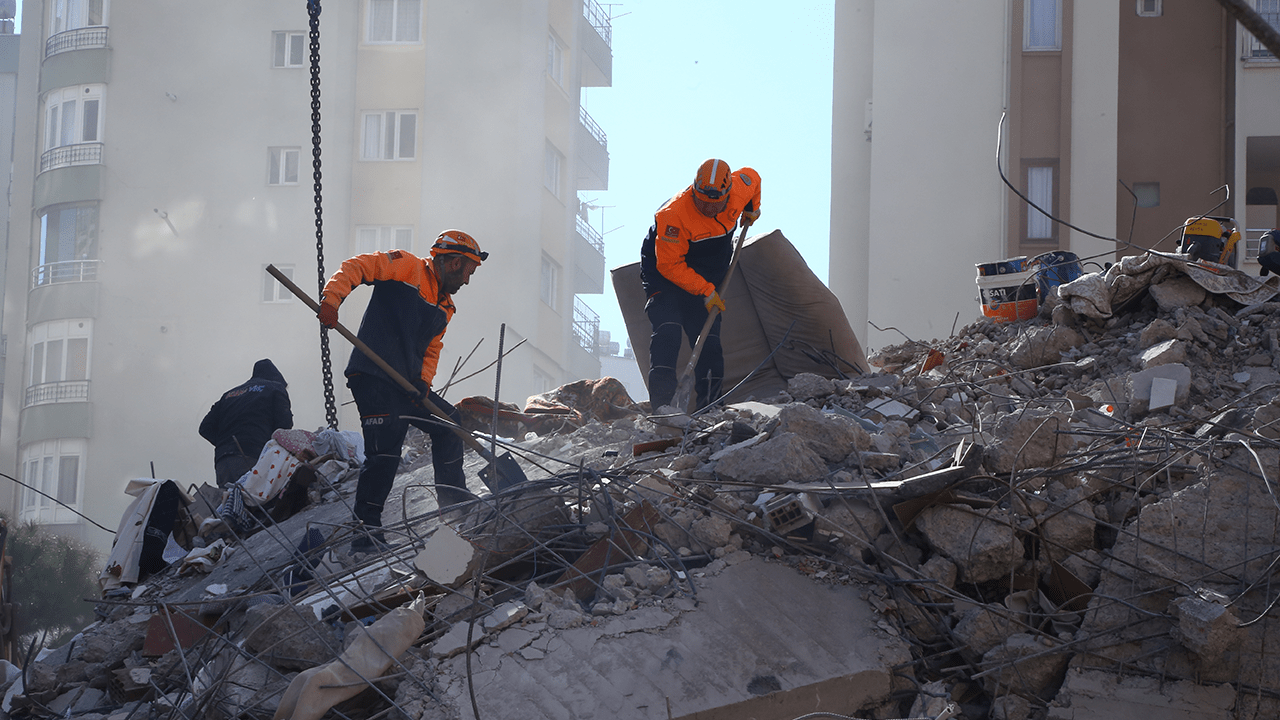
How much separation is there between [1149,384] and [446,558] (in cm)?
357

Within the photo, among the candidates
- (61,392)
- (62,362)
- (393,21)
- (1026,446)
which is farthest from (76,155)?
(1026,446)

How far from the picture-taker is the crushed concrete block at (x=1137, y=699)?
3281 millimetres

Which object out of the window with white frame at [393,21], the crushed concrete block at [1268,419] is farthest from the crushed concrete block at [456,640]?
the window with white frame at [393,21]

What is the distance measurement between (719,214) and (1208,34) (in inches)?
455

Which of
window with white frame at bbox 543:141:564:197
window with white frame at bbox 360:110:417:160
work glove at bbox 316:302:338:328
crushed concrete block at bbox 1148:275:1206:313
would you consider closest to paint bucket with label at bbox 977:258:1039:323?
crushed concrete block at bbox 1148:275:1206:313

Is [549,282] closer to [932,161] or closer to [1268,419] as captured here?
[932,161]

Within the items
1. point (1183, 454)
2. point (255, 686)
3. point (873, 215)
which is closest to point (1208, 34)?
point (873, 215)

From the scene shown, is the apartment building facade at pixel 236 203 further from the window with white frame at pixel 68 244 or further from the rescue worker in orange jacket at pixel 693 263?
the rescue worker in orange jacket at pixel 693 263

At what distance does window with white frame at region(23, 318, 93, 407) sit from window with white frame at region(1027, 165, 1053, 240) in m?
15.6

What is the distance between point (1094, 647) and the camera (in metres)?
3.45

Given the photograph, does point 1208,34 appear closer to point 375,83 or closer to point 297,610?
point 375,83

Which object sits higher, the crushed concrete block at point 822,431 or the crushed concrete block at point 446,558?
the crushed concrete block at point 822,431

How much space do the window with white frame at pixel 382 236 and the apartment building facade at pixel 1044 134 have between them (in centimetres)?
803

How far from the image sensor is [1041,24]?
14844 mm
